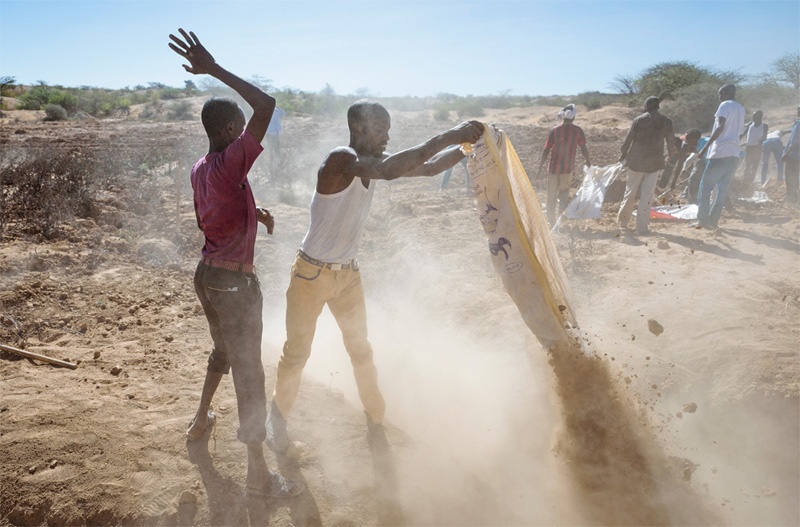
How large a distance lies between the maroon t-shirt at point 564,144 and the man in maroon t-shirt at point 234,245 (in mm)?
5508

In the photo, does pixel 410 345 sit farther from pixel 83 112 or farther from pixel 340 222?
pixel 83 112

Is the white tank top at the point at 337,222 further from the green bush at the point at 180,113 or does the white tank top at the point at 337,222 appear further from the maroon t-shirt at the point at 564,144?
the green bush at the point at 180,113

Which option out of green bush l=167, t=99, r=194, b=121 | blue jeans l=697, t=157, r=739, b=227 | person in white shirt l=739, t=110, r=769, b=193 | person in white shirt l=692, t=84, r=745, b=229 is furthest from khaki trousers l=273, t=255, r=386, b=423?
green bush l=167, t=99, r=194, b=121

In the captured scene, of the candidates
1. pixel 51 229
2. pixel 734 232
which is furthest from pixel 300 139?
pixel 734 232

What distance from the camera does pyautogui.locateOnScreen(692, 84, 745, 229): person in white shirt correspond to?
245 inches

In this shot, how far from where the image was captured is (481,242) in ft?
21.8

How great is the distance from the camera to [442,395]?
393cm

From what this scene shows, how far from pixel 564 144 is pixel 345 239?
5.25m

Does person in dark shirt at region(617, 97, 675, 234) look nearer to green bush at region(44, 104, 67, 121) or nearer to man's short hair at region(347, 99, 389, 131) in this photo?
man's short hair at region(347, 99, 389, 131)

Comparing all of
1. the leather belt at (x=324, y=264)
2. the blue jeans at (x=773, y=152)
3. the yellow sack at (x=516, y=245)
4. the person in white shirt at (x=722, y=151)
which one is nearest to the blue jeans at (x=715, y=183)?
the person in white shirt at (x=722, y=151)

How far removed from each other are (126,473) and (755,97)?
26.6 m

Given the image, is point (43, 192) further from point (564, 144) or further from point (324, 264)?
point (564, 144)

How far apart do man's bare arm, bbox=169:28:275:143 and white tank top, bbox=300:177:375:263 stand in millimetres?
483

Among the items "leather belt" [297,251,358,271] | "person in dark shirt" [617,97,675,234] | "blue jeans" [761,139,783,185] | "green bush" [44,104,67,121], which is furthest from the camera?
"green bush" [44,104,67,121]
